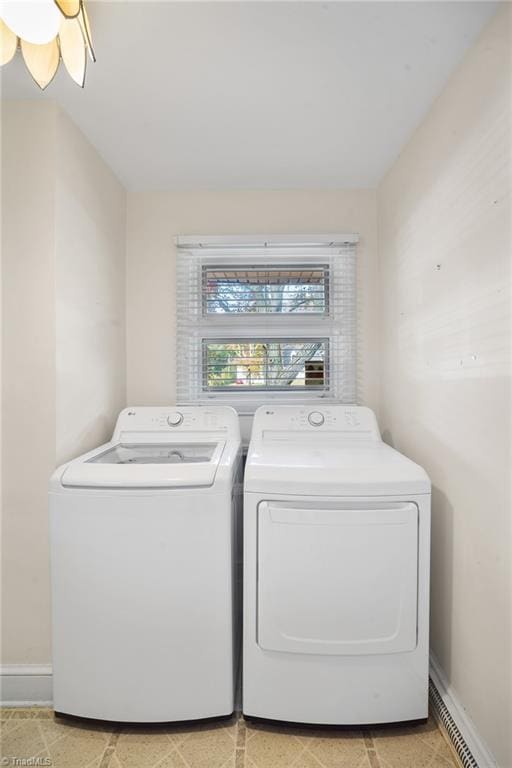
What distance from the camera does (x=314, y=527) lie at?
54.2 inches

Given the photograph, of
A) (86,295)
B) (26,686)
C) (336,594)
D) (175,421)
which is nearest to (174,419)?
(175,421)

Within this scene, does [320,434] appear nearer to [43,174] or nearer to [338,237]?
[338,237]

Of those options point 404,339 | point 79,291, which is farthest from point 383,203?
point 79,291

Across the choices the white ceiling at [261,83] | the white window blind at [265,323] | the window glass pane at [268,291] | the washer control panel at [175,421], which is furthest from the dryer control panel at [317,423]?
the white ceiling at [261,83]

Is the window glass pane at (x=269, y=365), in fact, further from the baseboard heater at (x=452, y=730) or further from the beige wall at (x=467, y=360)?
the baseboard heater at (x=452, y=730)

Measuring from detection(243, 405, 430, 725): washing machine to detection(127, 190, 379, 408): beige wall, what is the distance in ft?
3.40

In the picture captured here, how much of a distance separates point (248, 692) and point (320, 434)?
3.51ft

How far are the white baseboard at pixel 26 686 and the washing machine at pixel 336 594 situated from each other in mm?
810

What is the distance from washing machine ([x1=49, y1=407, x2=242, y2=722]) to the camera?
139 cm

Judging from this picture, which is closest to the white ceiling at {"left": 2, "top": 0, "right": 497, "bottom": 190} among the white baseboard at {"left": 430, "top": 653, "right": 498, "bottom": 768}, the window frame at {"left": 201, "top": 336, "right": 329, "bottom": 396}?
the window frame at {"left": 201, "top": 336, "right": 329, "bottom": 396}

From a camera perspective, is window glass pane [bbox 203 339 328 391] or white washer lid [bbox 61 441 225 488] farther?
window glass pane [bbox 203 339 328 391]

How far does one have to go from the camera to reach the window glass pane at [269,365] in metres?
2.38

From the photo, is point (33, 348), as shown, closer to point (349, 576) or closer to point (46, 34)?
point (46, 34)

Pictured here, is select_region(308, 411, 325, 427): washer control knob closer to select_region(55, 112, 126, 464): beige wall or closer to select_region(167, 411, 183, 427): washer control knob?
select_region(167, 411, 183, 427): washer control knob
